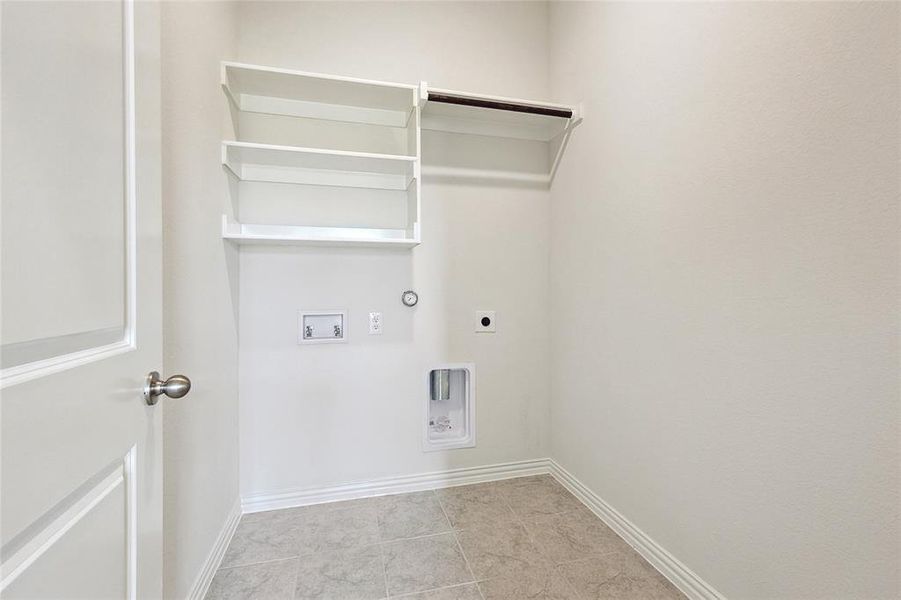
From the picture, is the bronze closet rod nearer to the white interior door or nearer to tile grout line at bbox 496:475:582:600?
the white interior door

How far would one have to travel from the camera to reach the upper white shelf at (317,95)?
170cm

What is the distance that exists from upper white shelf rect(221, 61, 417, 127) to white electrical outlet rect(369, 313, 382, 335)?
3.37 feet

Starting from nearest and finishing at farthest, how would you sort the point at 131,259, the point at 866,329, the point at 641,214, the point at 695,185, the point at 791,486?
the point at 131,259 < the point at 866,329 < the point at 791,486 < the point at 695,185 < the point at 641,214

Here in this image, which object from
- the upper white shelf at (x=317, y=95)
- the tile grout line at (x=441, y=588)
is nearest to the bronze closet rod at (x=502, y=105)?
the upper white shelf at (x=317, y=95)

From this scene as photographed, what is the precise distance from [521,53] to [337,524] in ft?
9.05

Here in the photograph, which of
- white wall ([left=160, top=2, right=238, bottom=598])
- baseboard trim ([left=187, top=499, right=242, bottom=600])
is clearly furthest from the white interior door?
baseboard trim ([left=187, top=499, right=242, bottom=600])

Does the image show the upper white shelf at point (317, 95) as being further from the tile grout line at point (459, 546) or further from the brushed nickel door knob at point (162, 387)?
the tile grout line at point (459, 546)

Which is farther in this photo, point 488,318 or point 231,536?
point 488,318

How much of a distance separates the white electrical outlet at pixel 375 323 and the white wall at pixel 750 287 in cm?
112

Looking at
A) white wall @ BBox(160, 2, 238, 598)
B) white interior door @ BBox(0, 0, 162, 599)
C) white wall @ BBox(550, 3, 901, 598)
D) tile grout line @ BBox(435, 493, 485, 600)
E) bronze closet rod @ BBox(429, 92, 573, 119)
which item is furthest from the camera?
bronze closet rod @ BBox(429, 92, 573, 119)

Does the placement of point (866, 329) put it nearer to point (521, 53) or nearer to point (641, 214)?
point (641, 214)

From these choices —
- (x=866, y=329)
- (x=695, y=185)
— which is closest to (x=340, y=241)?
(x=695, y=185)

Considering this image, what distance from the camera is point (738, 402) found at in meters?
1.22

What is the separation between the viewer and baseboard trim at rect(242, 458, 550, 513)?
6.39 feet
